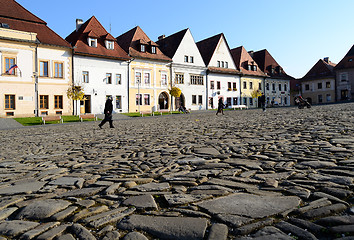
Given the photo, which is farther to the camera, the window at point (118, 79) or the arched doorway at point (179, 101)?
the arched doorway at point (179, 101)

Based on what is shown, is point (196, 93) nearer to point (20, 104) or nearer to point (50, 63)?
point (50, 63)

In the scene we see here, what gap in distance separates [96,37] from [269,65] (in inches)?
1455

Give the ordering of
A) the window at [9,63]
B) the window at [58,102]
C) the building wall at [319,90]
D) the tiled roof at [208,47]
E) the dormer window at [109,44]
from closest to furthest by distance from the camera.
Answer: the window at [9,63], the window at [58,102], the dormer window at [109,44], the tiled roof at [208,47], the building wall at [319,90]

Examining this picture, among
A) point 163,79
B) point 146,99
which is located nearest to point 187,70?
point 163,79

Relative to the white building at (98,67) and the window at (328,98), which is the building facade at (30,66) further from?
the window at (328,98)

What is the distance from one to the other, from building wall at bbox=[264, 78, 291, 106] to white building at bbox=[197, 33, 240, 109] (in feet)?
28.9

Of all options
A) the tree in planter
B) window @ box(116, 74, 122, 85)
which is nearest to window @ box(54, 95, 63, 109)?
the tree in planter

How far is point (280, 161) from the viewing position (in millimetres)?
4172

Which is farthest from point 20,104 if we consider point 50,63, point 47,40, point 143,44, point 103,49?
point 143,44

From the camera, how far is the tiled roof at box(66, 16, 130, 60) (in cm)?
3300

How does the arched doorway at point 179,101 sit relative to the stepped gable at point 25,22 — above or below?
below

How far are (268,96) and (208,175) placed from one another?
A: 5426 cm

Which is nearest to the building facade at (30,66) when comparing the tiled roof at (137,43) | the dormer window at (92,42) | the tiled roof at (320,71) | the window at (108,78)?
the dormer window at (92,42)

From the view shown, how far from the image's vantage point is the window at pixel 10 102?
28.1 m
